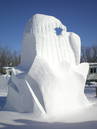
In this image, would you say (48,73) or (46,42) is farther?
(46,42)

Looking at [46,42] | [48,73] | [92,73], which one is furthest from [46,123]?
[92,73]

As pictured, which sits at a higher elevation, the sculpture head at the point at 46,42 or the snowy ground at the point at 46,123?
the sculpture head at the point at 46,42

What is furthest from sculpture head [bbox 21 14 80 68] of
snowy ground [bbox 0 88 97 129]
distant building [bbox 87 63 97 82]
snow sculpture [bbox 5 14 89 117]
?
distant building [bbox 87 63 97 82]

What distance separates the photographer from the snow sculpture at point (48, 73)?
9.00 metres

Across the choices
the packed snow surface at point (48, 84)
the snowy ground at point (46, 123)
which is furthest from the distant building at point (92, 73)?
the snowy ground at point (46, 123)

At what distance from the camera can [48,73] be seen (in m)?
9.32

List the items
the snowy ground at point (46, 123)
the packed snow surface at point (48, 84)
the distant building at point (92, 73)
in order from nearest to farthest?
the snowy ground at point (46, 123) → the packed snow surface at point (48, 84) → the distant building at point (92, 73)

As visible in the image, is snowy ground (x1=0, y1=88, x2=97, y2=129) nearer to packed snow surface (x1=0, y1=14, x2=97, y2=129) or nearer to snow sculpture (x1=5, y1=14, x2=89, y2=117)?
packed snow surface (x1=0, y1=14, x2=97, y2=129)

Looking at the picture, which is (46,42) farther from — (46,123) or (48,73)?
(46,123)

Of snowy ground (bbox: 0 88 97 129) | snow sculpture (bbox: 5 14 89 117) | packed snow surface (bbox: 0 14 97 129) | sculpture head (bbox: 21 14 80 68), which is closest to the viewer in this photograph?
snowy ground (bbox: 0 88 97 129)

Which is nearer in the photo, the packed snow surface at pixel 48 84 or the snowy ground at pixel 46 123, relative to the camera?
the snowy ground at pixel 46 123

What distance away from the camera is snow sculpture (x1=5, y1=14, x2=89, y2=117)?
29.5 ft

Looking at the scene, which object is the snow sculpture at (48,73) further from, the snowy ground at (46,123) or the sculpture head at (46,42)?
the snowy ground at (46,123)

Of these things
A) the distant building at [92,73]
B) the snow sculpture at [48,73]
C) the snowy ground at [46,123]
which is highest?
the snow sculpture at [48,73]
